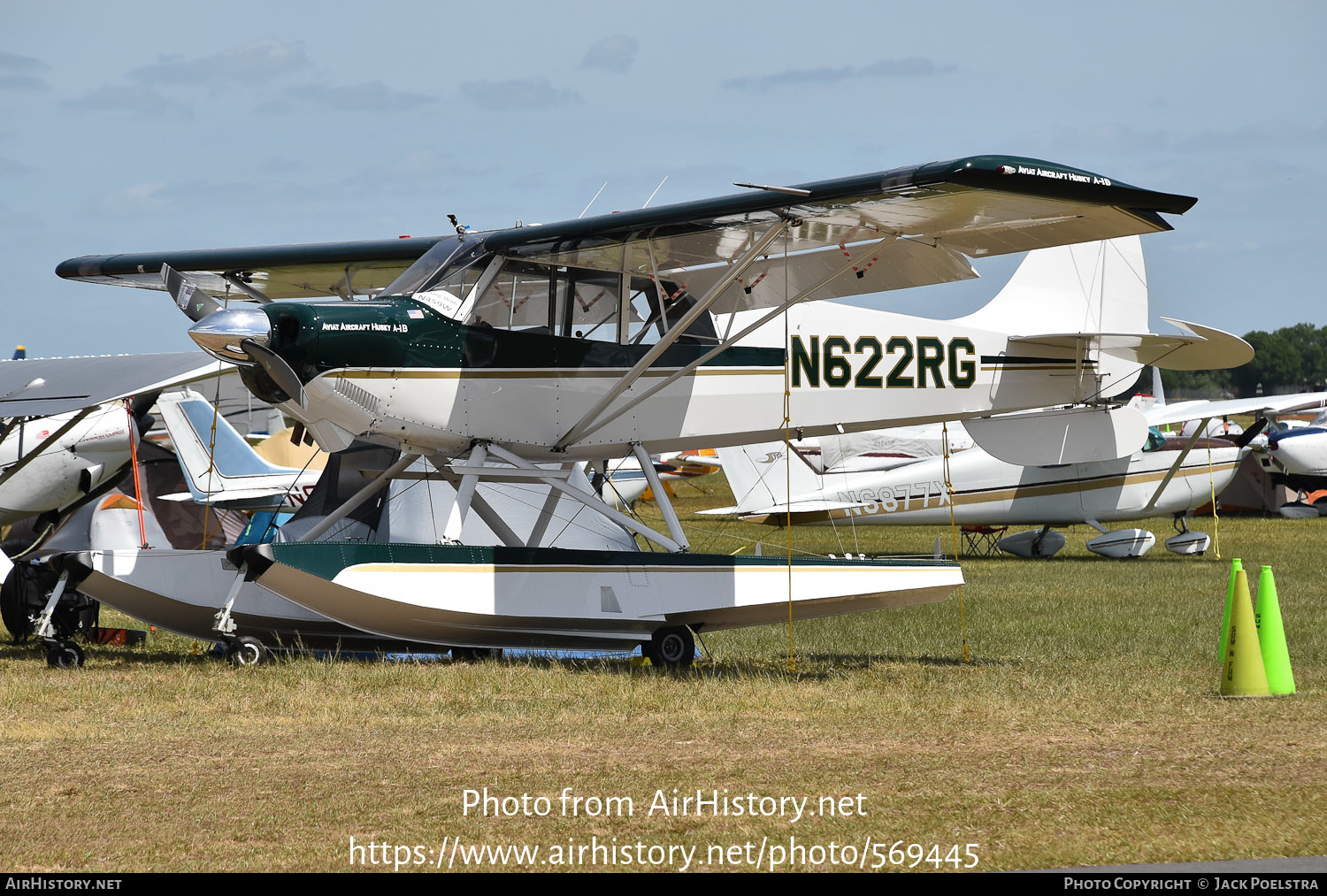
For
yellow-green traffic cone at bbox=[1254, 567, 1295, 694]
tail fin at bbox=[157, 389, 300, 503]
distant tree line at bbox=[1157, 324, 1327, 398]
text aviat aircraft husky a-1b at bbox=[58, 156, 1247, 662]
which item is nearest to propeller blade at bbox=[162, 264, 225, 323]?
text aviat aircraft husky a-1b at bbox=[58, 156, 1247, 662]

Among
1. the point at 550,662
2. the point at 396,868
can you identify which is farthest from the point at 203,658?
the point at 396,868

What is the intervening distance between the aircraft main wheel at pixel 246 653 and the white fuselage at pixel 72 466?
5342 millimetres

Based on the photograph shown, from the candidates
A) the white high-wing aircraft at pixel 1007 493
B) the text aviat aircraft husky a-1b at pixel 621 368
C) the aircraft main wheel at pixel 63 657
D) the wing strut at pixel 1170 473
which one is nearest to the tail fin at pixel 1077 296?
the text aviat aircraft husky a-1b at pixel 621 368

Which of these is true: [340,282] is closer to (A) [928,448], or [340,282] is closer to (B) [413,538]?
(B) [413,538]

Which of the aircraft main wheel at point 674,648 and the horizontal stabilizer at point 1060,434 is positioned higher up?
the horizontal stabilizer at point 1060,434

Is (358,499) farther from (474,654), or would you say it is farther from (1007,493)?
(1007,493)

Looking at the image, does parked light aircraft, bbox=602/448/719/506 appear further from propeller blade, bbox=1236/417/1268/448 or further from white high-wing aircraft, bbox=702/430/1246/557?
propeller blade, bbox=1236/417/1268/448

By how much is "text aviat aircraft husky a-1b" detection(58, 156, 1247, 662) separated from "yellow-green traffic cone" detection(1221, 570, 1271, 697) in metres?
2.12

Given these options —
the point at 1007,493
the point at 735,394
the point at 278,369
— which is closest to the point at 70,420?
the point at 278,369

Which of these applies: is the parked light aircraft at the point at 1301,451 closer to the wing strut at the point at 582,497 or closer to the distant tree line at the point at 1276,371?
the wing strut at the point at 582,497

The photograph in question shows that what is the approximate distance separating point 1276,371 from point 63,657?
139 meters

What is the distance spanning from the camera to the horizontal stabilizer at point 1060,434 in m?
12.4

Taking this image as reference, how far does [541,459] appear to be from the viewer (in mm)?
10102

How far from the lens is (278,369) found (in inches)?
339
